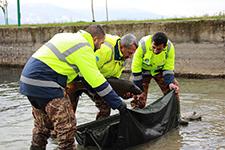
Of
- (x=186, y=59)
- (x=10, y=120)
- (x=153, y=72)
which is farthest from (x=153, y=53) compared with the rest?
(x=186, y=59)

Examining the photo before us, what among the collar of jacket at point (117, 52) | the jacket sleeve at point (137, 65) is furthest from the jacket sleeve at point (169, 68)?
the collar of jacket at point (117, 52)

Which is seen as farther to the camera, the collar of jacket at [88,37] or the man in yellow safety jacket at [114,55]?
the man in yellow safety jacket at [114,55]

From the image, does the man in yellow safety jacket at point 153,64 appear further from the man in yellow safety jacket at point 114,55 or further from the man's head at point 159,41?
the man in yellow safety jacket at point 114,55

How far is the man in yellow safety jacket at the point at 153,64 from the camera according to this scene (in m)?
7.05

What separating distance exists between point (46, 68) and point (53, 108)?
0.48 m

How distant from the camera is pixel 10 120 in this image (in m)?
8.48

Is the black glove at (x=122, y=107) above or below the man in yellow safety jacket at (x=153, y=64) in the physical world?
below

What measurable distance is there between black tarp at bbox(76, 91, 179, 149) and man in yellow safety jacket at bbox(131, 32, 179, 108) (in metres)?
0.71

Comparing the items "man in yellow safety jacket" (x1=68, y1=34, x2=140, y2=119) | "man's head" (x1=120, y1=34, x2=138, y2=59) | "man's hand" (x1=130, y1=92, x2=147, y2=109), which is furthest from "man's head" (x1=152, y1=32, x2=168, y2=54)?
"man's hand" (x1=130, y1=92, x2=147, y2=109)

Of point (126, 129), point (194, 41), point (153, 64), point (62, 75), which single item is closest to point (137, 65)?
point (153, 64)

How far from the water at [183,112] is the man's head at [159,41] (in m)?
1.41

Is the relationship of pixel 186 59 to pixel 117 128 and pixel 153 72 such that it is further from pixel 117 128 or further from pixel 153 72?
pixel 117 128

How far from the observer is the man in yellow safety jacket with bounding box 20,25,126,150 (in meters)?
4.92

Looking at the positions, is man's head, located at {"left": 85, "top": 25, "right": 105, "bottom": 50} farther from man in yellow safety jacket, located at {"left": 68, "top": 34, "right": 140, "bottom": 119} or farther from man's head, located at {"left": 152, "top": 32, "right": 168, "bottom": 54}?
man's head, located at {"left": 152, "top": 32, "right": 168, "bottom": 54}
